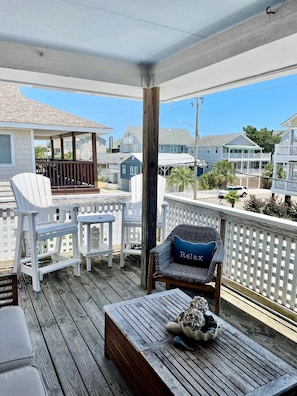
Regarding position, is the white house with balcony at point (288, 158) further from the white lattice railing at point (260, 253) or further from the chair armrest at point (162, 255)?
the chair armrest at point (162, 255)

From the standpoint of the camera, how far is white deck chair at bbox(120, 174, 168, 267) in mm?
3936

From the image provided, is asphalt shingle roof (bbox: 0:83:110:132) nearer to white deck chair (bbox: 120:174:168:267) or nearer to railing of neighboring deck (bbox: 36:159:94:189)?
railing of neighboring deck (bbox: 36:159:94:189)

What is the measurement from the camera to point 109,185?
11227 millimetres

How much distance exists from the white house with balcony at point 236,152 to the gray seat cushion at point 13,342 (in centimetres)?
679

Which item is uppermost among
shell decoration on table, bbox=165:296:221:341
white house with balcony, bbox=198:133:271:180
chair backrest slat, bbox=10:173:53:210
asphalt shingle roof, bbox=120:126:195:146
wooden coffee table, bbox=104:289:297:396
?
asphalt shingle roof, bbox=120:126:195:146

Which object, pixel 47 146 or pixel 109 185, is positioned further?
pixel 47 146

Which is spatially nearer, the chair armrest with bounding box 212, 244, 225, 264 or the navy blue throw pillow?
the chair armrest with bounding box 212, 244, 225, 264

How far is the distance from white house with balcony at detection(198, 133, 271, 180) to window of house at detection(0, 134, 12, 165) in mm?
6607

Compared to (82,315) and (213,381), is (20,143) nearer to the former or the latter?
(82,315)

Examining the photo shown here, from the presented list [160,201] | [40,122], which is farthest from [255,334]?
[40,122]

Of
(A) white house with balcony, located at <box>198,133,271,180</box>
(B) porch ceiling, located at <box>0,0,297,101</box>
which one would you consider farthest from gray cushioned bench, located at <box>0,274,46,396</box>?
(A) white house with balcony, located at <box>198,133,271,180</box>

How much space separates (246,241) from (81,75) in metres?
2.40

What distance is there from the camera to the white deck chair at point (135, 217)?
3.94m

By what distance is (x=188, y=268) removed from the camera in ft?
9.75
